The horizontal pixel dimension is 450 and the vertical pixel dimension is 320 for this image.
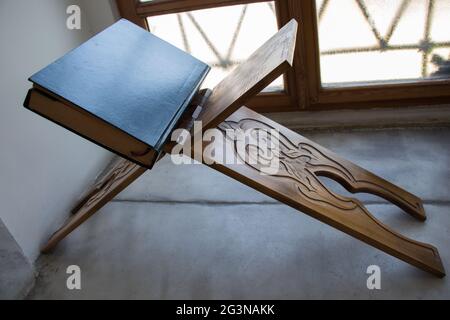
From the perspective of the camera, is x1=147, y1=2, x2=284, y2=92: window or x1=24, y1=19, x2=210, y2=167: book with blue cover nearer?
x1=24, y1=19, x2=210, y2=167: book with blue cover

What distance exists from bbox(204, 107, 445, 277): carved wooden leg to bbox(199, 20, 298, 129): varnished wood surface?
0.37 feet

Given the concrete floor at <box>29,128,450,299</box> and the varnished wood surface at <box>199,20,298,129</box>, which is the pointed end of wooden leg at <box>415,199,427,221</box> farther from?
the varnished wood surface at <box>199,20,298,129</box>

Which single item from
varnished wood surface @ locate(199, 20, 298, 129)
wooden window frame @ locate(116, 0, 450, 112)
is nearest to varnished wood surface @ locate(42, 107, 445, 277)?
varnished wood surface @ locate(199, 20, 298, 129)

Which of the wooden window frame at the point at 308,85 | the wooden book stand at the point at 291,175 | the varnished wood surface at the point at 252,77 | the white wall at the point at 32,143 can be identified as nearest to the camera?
the varnished wood surface at the point at 252,77

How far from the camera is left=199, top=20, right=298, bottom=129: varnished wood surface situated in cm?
113

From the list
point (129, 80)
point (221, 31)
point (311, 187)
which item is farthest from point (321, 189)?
point (221, 31)

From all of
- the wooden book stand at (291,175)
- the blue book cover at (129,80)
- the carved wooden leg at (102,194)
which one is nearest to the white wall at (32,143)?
the carved wooden leg at (102,194)

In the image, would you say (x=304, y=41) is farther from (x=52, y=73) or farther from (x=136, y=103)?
(x=52, y=73)

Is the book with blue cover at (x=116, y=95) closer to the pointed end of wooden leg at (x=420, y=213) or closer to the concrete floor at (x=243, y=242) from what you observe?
the concrete floor at (x=243, y=242)

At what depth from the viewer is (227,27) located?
6.63 ft

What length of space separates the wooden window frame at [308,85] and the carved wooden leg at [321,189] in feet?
1.82

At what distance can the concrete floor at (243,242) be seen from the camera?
140 centimetres

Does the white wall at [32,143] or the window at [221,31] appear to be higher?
the window at [221,31]

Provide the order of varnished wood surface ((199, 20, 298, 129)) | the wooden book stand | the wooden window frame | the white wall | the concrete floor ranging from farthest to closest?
the wooden window frame, the white wall, the concrete floor, the wooden book stand, varnished wood surface ((199, 20, 298, 129))
